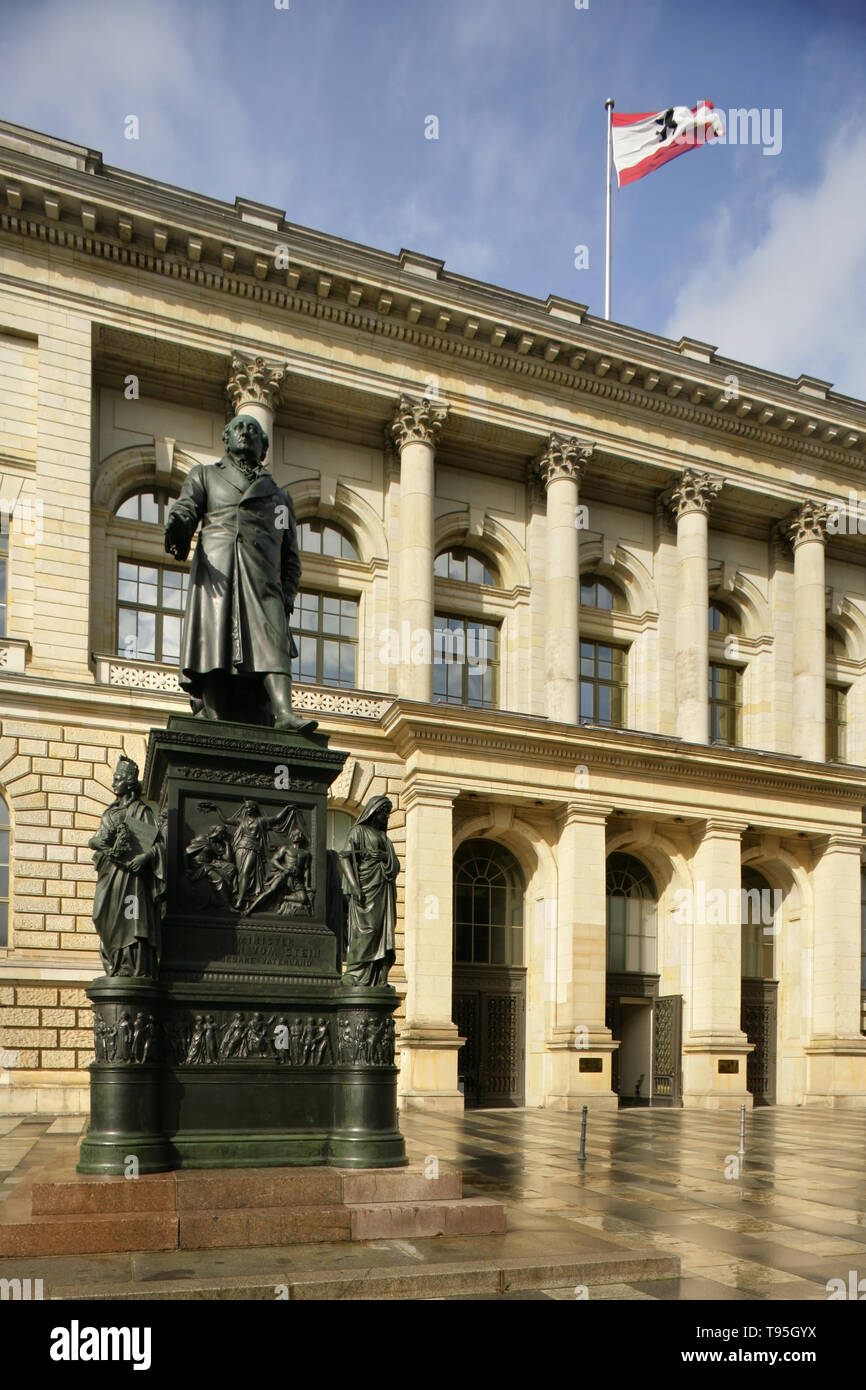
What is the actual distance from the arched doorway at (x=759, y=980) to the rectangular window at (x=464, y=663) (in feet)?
32.6

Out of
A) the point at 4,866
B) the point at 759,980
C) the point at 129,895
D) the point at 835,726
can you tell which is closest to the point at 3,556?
the point at 4,866

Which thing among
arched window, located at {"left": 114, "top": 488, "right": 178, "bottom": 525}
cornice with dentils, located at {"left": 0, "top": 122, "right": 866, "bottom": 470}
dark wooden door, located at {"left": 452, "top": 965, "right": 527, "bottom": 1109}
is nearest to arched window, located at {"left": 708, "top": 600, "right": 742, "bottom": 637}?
cornice with dentils, located at {"left": 0, "top": 122, "right": 866, "bottom": 470}

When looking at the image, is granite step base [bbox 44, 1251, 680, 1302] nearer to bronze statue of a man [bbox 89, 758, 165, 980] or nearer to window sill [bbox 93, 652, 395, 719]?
bronze statue of a man [bbox 89, 758, 165, 980]

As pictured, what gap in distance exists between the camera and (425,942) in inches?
1177

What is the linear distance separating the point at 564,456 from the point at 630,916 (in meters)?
13.4

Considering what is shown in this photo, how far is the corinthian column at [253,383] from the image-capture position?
31453 mm

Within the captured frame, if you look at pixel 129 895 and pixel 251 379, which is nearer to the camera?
pixel 129 895

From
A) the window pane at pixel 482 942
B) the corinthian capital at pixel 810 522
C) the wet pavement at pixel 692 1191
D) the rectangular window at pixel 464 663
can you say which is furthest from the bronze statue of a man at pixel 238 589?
the corinthian capital at pixel 810 522

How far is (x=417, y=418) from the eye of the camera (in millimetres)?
33594

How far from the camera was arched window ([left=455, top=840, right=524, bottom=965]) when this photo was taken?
32.7 meters

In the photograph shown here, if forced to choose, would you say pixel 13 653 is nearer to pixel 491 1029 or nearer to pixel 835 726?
pixel 491 1029

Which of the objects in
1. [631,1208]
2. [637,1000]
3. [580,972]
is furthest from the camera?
[637,1000]
